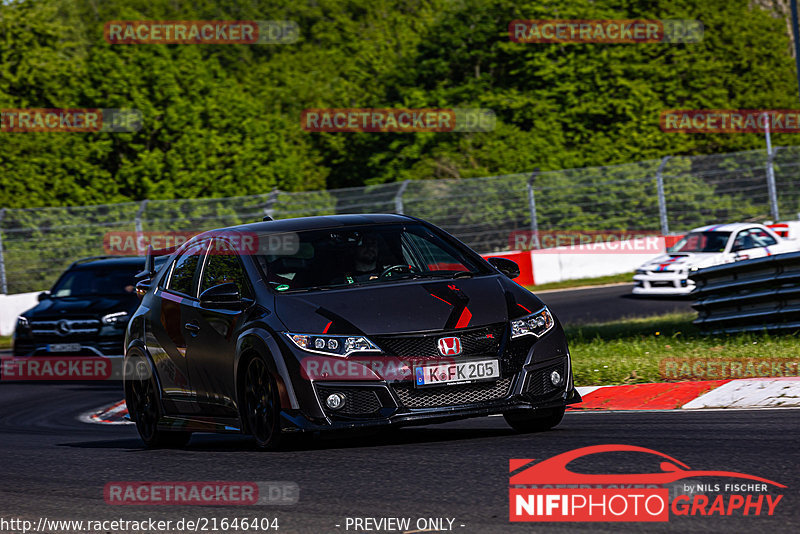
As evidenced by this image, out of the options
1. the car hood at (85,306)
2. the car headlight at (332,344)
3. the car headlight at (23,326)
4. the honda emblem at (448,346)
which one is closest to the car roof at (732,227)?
the car hood at (85,306)

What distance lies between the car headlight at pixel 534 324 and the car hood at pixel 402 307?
0.05 m

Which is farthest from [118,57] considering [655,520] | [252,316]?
[655,520]

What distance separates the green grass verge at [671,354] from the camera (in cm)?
1072

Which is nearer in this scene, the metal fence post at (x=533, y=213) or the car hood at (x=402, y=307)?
the car hood at (x=402, y=307)

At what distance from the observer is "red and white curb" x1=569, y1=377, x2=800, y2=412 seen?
29.2ft

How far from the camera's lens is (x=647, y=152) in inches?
1891

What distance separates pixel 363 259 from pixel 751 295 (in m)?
6.23

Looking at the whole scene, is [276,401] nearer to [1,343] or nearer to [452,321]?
[452,321]

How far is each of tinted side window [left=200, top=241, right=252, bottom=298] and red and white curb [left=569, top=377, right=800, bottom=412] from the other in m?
3.05

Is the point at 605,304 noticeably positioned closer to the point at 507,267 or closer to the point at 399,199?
the point at 399,199

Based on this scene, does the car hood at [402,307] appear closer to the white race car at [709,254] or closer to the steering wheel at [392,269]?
the steering wheel at [392,269]

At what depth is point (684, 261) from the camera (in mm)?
24766

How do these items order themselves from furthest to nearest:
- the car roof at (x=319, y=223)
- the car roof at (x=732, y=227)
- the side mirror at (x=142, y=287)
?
1. the car roof at (x=732, y=227)
2. the side mirror at (x=142, y=287)
3. the car roof at (x=319, y=223)

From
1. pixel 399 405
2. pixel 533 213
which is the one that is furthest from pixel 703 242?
pixel 399 405
